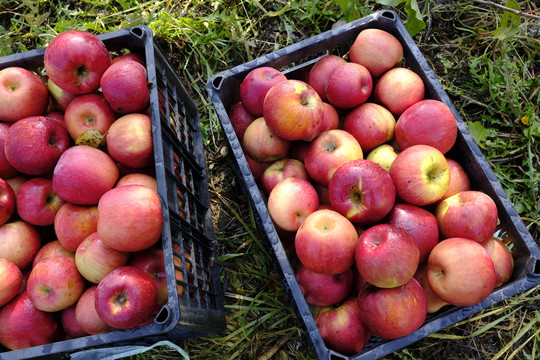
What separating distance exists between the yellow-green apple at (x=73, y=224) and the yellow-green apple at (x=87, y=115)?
0.43 m

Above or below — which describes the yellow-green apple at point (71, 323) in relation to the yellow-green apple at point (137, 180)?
below

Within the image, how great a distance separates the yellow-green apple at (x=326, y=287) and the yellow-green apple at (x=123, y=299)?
2.45 feet

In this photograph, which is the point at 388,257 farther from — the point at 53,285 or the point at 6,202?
the point at 6,202

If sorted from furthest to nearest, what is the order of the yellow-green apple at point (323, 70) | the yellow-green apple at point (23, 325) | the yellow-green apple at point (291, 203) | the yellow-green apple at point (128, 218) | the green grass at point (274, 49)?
the green grass at point (274, 49) → the yellow-green apple at point (323, 70) → the yellow-green apple at point (291, 203) → the yellow-green apple at point (23, 325) → the yellow-green apple at point (128, 218)

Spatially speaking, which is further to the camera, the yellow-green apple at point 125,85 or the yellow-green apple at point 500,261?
the yellow-green apple at point 125,85

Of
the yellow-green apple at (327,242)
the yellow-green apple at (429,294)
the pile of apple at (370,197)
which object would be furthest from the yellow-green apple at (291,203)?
the yellow-green apple at (429,294)

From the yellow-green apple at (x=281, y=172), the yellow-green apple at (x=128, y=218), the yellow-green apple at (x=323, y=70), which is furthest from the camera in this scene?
the yellow-green apple at (x=323, y=70)

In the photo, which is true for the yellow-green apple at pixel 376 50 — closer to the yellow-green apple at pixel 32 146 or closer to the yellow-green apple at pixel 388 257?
the yellow-green apple at pixel 388 257

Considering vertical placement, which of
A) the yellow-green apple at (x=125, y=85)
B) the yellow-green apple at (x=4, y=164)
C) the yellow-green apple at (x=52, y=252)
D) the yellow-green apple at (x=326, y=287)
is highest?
the yellow-green apple at (x=125, y=85)

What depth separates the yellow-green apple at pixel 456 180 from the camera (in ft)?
6.58

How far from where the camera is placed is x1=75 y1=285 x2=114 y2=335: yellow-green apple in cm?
178

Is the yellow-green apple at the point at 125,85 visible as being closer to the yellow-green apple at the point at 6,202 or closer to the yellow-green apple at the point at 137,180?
the yellow-green apple at the point at 137,180

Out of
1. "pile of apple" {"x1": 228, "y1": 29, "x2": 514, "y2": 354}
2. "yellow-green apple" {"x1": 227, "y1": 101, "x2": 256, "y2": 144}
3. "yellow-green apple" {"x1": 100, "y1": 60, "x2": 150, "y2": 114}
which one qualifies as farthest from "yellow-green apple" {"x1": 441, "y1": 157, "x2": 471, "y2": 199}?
"yellow-green apple" {"x1": 100, "y1": 60, "x2": 150, "y2": 114}

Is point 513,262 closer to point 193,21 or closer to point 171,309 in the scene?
point 171,309
